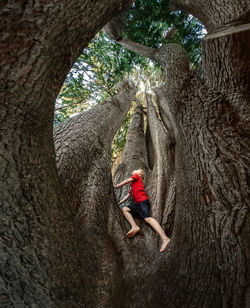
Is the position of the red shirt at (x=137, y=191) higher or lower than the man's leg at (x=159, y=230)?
higher

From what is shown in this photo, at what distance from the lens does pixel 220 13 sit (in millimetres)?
1914

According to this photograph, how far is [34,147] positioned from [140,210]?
1.80 meters

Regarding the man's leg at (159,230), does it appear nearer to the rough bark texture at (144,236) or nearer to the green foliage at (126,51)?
the rough bark texture at (144,236)

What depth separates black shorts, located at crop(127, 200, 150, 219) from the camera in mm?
2302

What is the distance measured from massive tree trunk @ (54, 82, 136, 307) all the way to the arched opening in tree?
0.5 inches

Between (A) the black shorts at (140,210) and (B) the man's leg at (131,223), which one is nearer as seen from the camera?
(B) the man's leg at (131,223)

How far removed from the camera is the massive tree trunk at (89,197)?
126cm

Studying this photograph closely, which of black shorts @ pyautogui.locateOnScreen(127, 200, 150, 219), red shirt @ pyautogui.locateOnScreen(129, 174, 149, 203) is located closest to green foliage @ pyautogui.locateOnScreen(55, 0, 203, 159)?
red shirt @ pyautogui.locateOnScreen(129, 174, 149, 203)

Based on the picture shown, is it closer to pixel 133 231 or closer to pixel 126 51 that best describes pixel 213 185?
pixel 133 231

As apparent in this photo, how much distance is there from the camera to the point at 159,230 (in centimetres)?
199

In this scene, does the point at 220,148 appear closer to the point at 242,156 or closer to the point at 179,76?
the point at 242,156

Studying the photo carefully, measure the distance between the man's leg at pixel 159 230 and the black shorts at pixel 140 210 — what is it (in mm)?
104

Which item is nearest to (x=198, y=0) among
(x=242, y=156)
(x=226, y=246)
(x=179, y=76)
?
(x=179, y=76)

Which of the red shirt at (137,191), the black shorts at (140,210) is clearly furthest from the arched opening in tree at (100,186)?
the red shirt at (137,191)
